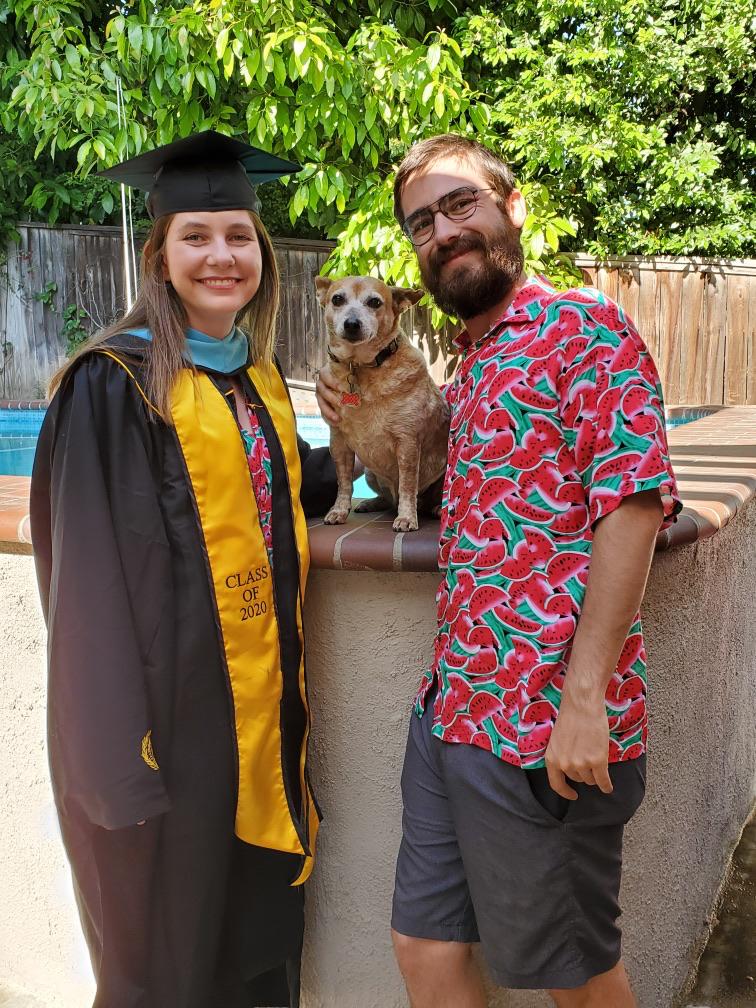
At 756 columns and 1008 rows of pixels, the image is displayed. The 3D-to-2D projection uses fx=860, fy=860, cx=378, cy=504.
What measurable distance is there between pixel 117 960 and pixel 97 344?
1.17 m

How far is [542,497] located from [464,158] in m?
0.70

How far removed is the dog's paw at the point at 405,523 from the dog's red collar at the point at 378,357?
1.33 ft

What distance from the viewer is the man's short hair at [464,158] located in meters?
1.67

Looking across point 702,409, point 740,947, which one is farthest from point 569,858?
point 702,409

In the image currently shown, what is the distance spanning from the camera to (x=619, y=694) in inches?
57.9

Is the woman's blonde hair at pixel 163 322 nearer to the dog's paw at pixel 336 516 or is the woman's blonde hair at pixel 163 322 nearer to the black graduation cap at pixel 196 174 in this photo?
the black graduation cap at pixel 196 174

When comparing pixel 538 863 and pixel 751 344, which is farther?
pixel 751 344

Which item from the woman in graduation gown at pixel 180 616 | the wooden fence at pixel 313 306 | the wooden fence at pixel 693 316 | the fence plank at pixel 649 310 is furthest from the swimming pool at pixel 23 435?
the woman in graduation gown at pixel 180 616

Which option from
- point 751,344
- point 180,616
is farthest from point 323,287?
point 751,344

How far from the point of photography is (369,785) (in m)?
1.99

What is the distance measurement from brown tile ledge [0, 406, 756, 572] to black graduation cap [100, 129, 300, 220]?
0.73 meters

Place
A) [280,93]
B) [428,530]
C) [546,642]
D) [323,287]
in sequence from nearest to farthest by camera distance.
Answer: [546,642], [428,530], [323,287], [280,93]

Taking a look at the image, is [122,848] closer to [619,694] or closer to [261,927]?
[261,927]

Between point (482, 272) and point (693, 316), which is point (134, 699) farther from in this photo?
point (693, 316)
